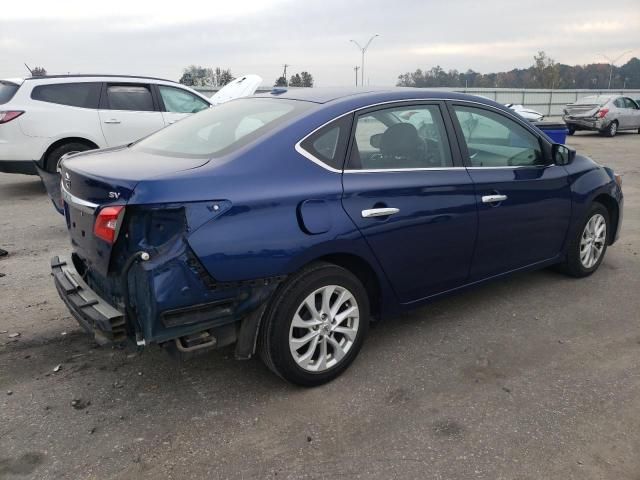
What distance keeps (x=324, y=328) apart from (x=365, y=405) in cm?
46

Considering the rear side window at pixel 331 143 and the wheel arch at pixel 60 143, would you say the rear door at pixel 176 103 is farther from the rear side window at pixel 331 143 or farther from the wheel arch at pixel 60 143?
the rear side window at pixel 331 143

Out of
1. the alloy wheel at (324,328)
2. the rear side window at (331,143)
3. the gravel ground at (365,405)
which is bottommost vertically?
the gravel ground at (365,405)

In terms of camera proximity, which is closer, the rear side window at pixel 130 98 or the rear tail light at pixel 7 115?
the rear tail light at pixel 7 115

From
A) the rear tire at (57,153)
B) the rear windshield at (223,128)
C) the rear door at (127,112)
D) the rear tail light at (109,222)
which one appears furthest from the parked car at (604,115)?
the rear tail light at (109,222)

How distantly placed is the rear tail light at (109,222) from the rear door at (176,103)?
6.70 meters

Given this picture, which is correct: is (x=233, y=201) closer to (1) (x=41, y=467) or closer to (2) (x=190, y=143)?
(2) (x=190, y=143)

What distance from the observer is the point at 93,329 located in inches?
109

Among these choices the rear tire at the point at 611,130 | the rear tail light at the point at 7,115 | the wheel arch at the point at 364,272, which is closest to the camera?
the wheel arch at the point at 364,272

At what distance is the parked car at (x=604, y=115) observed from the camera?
21031 millimetres

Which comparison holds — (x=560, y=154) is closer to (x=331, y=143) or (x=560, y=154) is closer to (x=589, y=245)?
(x=589, y=245)

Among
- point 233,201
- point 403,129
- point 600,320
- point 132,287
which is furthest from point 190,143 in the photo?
point 600,320

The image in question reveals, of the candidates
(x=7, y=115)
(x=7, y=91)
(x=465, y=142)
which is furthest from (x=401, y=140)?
(x=7, y=91)

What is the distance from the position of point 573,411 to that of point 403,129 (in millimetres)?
1882

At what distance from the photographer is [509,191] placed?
12.8 feet
